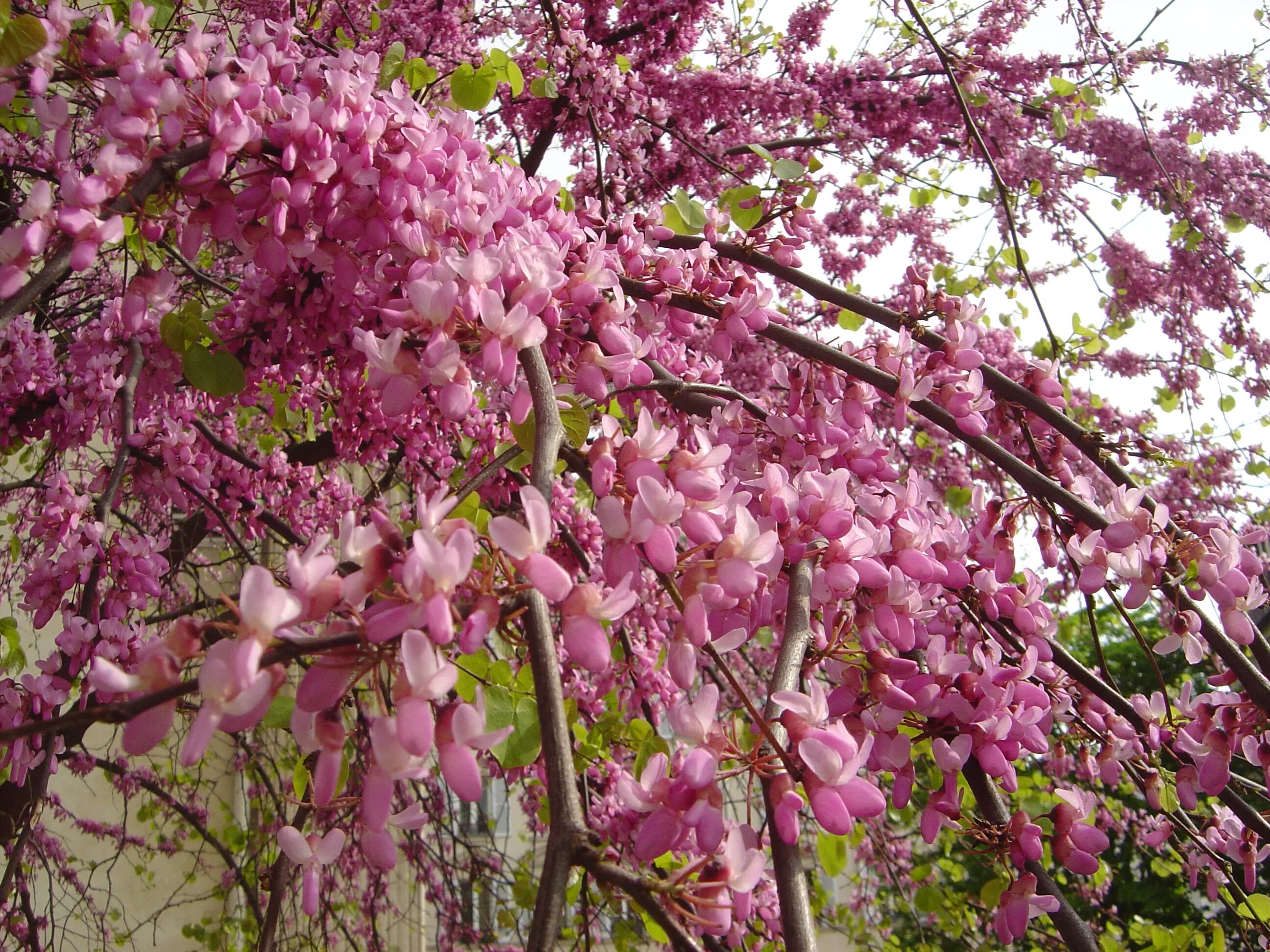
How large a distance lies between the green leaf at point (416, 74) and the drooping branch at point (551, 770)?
1.47m

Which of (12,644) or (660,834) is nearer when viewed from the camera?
(660,834)

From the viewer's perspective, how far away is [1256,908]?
1.41 meters

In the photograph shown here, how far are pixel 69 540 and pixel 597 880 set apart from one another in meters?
1.41

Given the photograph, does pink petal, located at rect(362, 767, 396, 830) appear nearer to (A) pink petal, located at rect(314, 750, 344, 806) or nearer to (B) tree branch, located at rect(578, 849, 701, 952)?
(A) pink petal, located at rect(314, 750, 344, 806)

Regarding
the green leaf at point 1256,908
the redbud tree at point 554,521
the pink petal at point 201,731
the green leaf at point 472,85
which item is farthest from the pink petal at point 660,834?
the green leaf at point 472,85

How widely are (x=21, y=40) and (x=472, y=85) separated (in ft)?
3.17

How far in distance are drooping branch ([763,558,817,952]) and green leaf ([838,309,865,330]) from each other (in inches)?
53.4

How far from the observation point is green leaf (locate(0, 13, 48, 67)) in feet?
3.17

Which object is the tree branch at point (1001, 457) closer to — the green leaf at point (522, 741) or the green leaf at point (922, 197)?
the green leaf at point (522, 741)

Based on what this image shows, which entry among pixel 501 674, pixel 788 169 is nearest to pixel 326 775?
pixel 501 674

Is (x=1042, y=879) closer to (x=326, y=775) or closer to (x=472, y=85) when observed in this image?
(x=326, y=775)

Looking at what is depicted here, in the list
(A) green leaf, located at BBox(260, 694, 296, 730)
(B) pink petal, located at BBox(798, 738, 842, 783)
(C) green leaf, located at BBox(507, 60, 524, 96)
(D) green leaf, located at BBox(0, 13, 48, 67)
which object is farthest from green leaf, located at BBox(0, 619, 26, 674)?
(B) pink petal, located at BBox(798, 738, 842, 783)

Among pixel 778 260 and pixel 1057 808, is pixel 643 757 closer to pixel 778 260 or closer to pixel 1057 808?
pixel 1057 808

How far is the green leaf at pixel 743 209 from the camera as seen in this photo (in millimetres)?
1886
